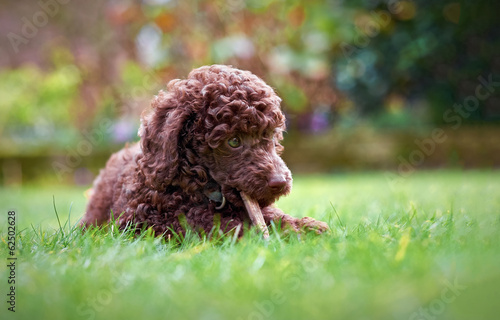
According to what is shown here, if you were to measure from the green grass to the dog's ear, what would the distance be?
0.39m

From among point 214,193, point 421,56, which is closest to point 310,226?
point 214,193

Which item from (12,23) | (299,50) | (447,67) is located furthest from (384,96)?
(12,23)

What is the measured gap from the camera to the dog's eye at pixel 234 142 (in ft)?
9.96

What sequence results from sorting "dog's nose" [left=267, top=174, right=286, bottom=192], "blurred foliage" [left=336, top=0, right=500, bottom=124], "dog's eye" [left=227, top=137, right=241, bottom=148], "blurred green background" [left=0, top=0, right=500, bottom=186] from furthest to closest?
1. "blurred green background" [left=0, top=0, right=500, bottom=186]
2. "blurred foliage" [left=336, top=0, right=500, bottom=124]
3. "dog's eye" [left=227, top=137, right=241, bottom=148]
4. "dog's nose" [left=267, top=174, right=286, bottom=192]

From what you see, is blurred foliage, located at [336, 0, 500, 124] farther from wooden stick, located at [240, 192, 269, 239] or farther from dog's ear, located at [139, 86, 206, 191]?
wooden stick, located at [240, 192, 269, 239]

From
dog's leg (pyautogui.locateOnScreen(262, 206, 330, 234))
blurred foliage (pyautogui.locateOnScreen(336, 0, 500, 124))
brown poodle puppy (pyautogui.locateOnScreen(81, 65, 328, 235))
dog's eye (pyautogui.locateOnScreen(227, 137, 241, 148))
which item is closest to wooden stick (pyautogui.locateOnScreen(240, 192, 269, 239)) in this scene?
brown poodle puppy (pyautogui.locateOnScreen(81, 65, 328, 235))

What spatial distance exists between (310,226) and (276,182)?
369 mm

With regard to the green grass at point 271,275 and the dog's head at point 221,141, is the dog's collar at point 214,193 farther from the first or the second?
the green grass at point 271,275

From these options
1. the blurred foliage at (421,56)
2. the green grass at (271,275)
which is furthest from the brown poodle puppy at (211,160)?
the blurred foliage at (421,56)

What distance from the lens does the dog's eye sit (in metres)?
3.04

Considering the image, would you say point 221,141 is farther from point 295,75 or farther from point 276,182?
point 295,75

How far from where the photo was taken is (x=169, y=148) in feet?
10.1

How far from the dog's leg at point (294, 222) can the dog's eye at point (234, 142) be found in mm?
487

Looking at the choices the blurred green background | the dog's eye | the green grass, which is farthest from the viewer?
the blurred green background
